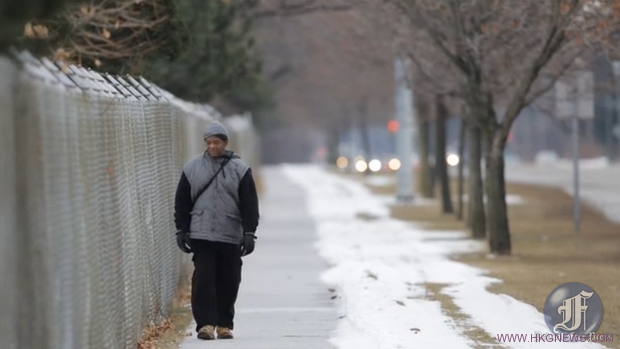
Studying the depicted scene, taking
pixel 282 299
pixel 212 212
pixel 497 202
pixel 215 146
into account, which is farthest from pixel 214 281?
pixel 497 202

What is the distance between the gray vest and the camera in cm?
1145

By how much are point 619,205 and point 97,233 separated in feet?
94.7

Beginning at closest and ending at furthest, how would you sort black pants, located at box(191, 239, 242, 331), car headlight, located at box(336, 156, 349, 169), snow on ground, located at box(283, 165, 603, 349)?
black pants, located at box(191, 239, 242, 331), snow on ground, located at box(283, 165, 603, 349), car headlight, located at box(336, 156, 349, 169)

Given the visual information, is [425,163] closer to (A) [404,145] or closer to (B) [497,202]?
(A) [404,145]

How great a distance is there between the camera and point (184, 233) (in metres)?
11.5

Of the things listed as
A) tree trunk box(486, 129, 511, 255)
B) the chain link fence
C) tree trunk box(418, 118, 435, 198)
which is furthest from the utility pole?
the chain link fence

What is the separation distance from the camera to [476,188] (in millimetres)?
25234

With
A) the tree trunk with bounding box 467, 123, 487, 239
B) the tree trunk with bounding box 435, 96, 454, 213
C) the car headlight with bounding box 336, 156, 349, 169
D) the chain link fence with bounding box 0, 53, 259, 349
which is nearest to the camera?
the chain link fence with bounding box 0, 53, 259, 349

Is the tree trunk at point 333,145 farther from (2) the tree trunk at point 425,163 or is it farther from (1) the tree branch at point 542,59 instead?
(1) the tree branch at point 542,59

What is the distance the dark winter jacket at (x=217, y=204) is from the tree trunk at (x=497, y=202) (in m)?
9.94

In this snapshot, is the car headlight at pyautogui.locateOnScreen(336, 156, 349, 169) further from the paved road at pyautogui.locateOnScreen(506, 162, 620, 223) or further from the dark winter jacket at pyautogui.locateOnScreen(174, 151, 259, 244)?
the dark winter jacket at pyautogui.locateOnScreen(174, 151, 259, 244)

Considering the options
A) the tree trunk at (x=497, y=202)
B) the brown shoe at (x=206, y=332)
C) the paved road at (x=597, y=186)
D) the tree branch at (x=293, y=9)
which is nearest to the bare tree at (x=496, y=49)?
the tree trunk at (x=497, y=202)

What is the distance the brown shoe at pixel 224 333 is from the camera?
11.7m

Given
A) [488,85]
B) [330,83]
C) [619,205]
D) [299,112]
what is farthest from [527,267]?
[299,112]
